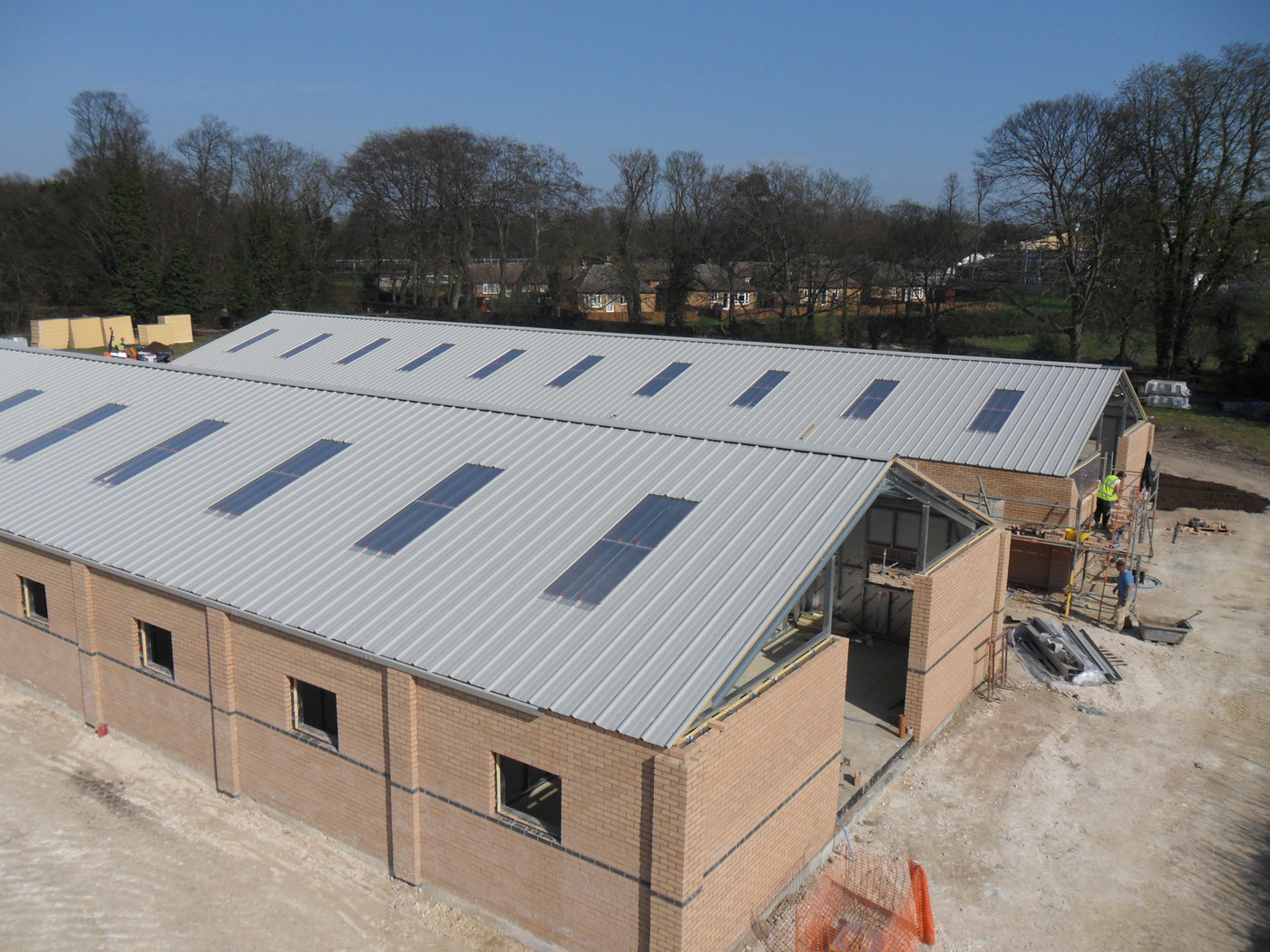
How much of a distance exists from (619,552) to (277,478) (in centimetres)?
675

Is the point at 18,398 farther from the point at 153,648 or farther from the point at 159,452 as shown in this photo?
the point at 153,648

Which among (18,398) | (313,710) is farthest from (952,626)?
(18,398)

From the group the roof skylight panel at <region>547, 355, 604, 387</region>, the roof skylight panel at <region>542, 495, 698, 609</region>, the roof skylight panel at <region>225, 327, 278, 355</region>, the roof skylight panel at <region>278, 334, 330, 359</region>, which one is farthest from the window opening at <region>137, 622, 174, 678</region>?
the roof skylight panel at <region>225, 327, 278, 355</region>

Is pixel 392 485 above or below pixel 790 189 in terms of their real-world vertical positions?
below

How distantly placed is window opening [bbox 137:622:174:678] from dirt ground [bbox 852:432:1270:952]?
10.5 m

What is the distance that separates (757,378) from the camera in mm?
27297

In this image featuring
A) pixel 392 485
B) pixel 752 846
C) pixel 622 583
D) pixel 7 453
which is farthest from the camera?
pixel 7 453

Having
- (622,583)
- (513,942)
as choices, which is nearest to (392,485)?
(622,583)

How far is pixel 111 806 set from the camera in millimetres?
13594

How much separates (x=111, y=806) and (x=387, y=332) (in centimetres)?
2529

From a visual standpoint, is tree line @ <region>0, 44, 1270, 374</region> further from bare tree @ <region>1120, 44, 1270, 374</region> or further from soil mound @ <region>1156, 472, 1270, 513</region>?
soil mound @ <region>1156, 472, 1270, 513</region>

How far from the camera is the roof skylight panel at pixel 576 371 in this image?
29.1 m

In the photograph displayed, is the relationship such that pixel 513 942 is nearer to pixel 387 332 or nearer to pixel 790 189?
pixel 387 332

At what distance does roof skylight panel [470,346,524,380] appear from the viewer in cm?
3075
